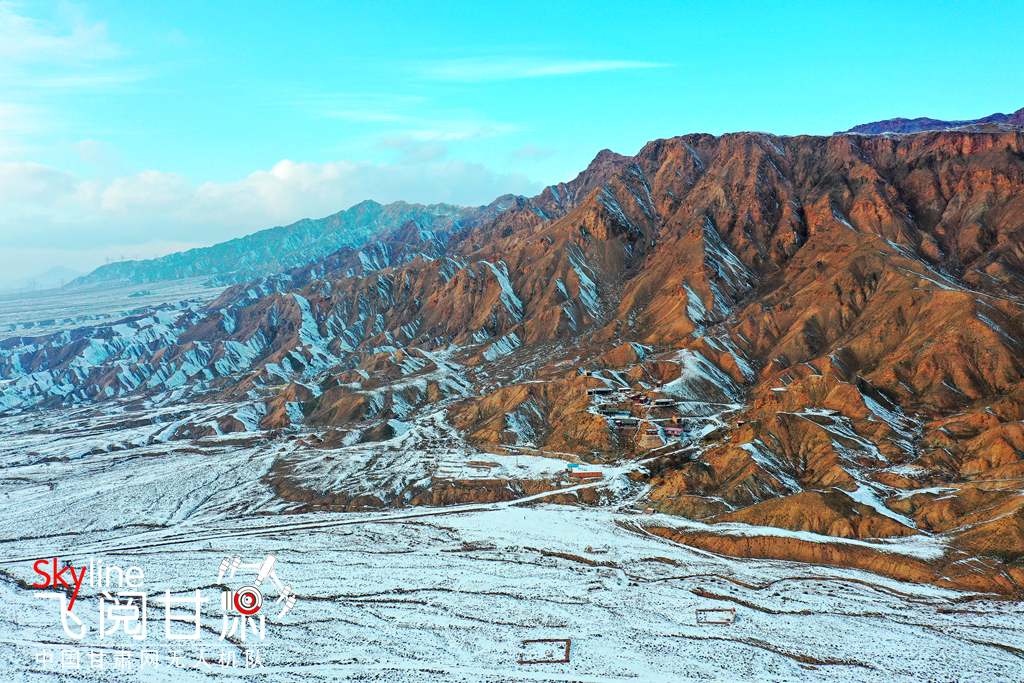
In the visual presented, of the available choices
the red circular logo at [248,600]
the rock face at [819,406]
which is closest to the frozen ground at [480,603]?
the red circular logo at [248,600]

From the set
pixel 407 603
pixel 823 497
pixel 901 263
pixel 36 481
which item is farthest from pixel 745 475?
pixel 36 481

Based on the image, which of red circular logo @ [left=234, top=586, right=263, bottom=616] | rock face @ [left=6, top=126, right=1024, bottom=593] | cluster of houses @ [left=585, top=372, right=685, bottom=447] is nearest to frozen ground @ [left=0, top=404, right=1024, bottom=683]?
red circular logo @ [left=234, top=586, right=263, bottom=616]

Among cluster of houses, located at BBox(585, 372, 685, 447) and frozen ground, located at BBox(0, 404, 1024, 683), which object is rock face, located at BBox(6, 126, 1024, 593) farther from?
frozen ground, located at BBox(0, 404, 1024, 683)

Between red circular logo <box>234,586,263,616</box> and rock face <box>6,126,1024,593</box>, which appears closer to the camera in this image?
red circular logo <box>234,586,263,616</box>

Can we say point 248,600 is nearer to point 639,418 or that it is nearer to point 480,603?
point 480,603

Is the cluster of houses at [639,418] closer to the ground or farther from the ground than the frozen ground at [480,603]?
farther from the ground

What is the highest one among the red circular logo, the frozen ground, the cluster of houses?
the cluster of houses

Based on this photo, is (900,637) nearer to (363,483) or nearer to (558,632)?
(558,632)

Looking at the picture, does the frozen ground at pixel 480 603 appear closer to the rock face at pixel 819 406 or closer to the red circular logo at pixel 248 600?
the red circular logo at pixel 248 600
